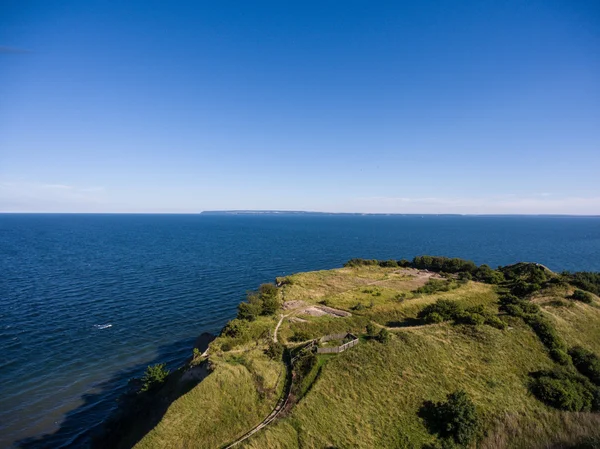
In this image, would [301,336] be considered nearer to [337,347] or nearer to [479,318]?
[337,347]

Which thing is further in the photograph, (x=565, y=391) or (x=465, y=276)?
(x=465, y=276)

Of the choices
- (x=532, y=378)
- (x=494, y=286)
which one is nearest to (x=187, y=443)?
(x=532, y=378)

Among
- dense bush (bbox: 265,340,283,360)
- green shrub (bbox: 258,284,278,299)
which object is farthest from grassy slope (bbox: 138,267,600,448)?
A: green shrub (bbox: 258,284,278,299)

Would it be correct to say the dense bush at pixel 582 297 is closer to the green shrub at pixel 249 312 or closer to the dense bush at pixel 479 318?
the dense bush at pixel 479 318

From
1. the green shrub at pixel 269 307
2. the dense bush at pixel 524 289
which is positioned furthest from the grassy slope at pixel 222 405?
the dense bush at pixel 524 289

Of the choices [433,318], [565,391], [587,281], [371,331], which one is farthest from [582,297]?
[371,331]
